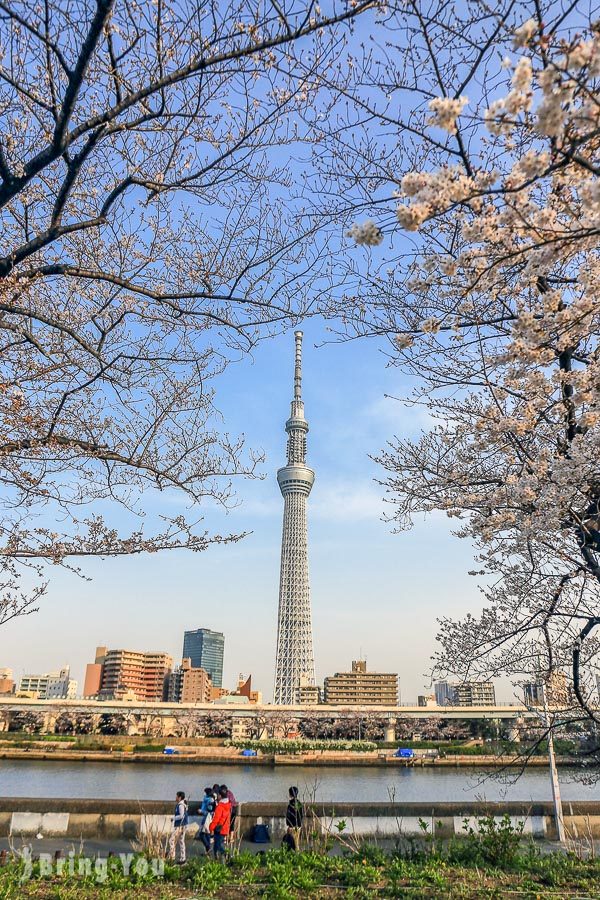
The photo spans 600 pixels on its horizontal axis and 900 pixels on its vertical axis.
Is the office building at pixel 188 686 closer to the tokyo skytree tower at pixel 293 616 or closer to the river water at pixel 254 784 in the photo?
the tokyo skytree tower at pixel 293 616

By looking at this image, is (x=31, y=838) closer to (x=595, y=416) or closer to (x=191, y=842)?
(x=191, y=842)

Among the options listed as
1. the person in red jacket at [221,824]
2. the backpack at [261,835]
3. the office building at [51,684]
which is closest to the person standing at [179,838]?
the person in red jacket at [221,824]

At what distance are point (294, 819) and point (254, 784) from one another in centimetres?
2674

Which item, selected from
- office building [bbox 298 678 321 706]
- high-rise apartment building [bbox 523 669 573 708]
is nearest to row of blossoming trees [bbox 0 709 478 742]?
office building [bbox 298 678 321 706]

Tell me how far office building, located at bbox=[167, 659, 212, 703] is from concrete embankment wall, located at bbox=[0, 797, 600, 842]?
347ft

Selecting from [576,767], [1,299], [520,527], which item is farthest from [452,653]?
[1,299]

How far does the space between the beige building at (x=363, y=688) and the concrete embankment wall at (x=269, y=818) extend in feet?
309

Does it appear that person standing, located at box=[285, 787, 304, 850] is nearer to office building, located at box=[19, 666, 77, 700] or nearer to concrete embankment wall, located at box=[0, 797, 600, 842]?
concrete embankment wall, located at box=[0, 797, 600, 842]

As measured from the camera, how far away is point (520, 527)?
18.9 ft

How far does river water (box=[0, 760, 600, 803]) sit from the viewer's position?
24812 millimetres

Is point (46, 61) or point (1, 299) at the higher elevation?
point (46, 61)

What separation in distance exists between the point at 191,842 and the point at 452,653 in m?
5.42

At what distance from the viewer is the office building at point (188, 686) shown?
108750 mm

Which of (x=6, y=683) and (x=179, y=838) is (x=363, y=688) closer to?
(x=6, y=683)
